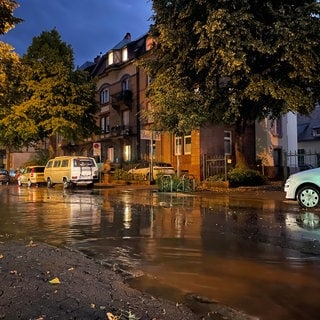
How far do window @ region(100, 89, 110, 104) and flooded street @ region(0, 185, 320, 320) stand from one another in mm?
34271

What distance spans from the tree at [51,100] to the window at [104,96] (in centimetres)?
642

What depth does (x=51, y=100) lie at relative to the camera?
1517 inches

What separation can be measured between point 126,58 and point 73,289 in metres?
41.5

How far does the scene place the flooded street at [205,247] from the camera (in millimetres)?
5129

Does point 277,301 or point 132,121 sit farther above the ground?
point 132,121

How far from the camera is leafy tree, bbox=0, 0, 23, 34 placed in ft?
30.3

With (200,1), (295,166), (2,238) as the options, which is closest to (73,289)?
(2,238)

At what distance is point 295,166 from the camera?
35281 mm

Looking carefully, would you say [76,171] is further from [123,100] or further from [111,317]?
[111,317]

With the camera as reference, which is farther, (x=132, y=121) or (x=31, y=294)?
(x=132, y=121)

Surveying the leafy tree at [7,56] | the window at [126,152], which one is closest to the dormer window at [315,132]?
the window at [126,152]

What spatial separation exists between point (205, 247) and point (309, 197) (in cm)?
693

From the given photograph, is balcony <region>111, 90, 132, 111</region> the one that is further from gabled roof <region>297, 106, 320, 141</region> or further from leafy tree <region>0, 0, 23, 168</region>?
gabled roof <region>297, 106, 320, 141</region>

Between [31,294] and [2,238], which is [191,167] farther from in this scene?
[31,294]
